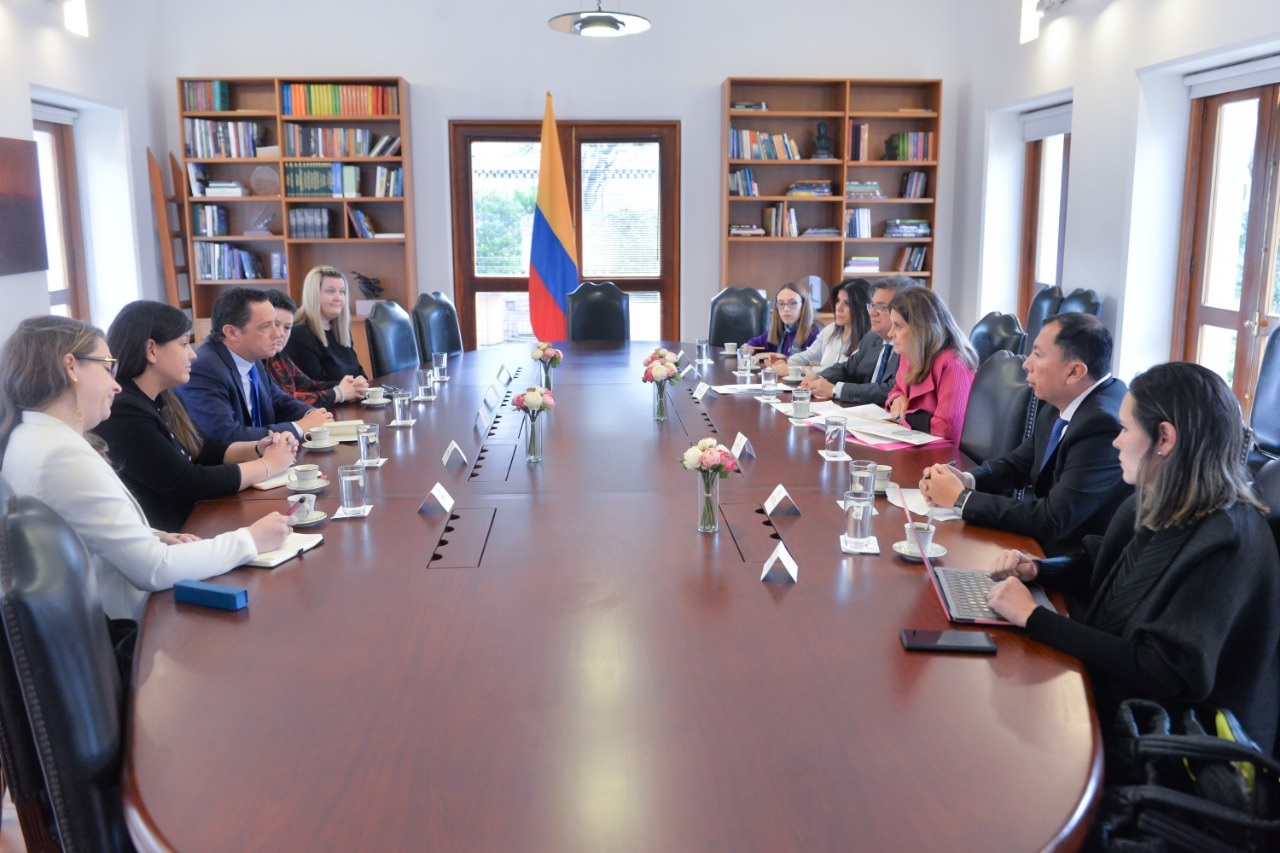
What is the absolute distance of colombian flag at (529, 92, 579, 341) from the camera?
7445mm

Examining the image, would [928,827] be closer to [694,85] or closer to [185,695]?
[185,695]

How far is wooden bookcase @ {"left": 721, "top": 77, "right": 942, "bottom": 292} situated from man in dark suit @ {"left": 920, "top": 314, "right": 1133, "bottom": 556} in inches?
198

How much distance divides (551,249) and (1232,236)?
4.33m

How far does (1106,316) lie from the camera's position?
18.7 feet

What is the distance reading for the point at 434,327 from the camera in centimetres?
620

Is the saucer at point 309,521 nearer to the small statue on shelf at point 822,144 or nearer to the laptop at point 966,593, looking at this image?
the laptop at point 966,593

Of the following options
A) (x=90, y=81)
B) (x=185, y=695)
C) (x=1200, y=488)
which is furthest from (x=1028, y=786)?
(x=90, y=81)

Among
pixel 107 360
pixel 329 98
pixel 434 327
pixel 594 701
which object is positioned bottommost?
pixel 594 701

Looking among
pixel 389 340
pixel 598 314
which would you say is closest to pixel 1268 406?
pixel 598 314

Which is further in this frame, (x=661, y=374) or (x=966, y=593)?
(x=661, y=374)

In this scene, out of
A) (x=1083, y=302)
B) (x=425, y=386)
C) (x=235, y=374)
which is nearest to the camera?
(x=235, y=374)

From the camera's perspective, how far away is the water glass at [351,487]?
101 inches

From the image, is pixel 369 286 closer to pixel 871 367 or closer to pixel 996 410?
pixel 871 367

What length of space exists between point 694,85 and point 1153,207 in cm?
345
